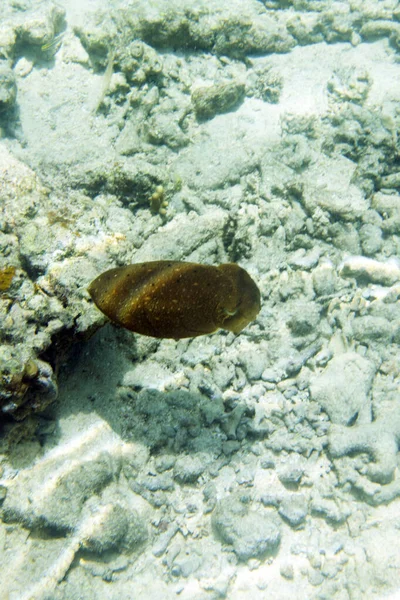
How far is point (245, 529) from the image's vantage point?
316 centimetres

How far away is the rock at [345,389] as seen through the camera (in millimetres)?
3578

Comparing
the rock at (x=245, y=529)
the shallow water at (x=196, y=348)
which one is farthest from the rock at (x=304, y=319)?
the rock at (x=245, y=529)

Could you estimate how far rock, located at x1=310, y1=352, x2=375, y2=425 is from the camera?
11.7 ft

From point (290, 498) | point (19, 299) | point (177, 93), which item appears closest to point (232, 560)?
point (290, 498)

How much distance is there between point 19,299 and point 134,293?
1.07 m

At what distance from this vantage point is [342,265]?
4.36 m

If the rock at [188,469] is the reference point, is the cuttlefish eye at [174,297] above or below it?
above

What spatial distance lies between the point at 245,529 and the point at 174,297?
213 cm

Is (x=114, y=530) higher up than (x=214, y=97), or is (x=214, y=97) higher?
(x=214, y=97)

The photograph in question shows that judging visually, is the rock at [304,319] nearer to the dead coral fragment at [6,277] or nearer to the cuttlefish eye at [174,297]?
the cuttlefish eye at [174,297]

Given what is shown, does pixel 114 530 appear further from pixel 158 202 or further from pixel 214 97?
pixel 214 97

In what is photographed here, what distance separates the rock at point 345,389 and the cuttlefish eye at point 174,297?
1543 millimetres

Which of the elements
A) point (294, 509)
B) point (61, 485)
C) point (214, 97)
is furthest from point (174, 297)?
point (214, 97)

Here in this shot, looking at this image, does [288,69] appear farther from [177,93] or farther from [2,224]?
[2,224]
